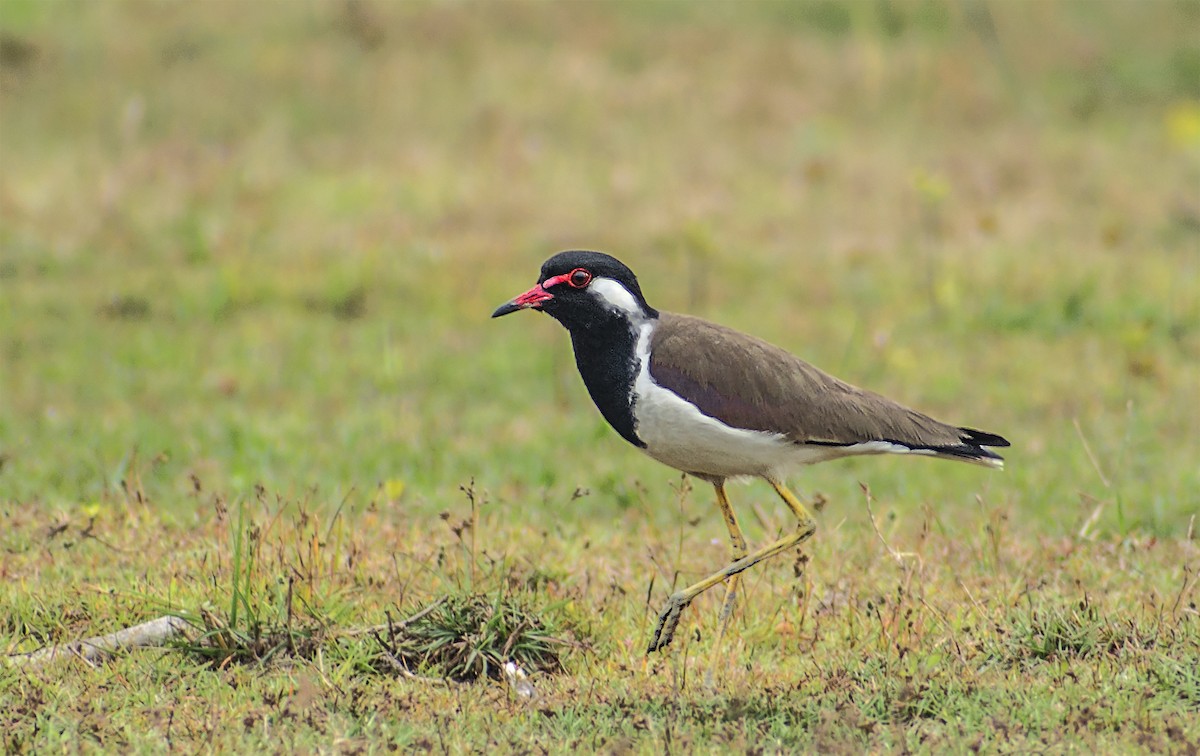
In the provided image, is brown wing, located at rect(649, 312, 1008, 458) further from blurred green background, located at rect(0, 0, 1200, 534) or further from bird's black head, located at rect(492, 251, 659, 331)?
blurred green background, located at rect(0, 0, 1200, 534)

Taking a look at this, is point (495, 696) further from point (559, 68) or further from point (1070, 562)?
point (559, 68)

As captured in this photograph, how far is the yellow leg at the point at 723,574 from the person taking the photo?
18.4 feet

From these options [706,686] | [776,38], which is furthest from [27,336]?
[776,38]

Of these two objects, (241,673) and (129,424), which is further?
(129,424)

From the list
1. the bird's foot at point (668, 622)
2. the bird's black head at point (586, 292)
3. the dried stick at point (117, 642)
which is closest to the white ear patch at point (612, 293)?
the bird's black head at point (586, 292)

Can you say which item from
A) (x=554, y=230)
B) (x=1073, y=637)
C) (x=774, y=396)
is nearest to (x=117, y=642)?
(x=774, y=396)

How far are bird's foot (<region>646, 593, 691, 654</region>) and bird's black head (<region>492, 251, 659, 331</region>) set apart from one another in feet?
3.37

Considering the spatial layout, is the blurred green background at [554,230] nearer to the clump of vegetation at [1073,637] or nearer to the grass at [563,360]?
the grass at [563,360]

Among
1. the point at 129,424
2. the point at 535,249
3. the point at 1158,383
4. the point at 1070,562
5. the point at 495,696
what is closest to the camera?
the point at 495,696

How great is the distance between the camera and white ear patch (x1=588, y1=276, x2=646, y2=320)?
19.2 feet

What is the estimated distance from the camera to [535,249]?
11.7 m

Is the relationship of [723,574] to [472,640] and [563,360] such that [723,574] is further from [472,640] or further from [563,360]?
[563,360]

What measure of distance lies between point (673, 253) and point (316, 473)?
4.52m

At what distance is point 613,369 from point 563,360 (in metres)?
4.09
